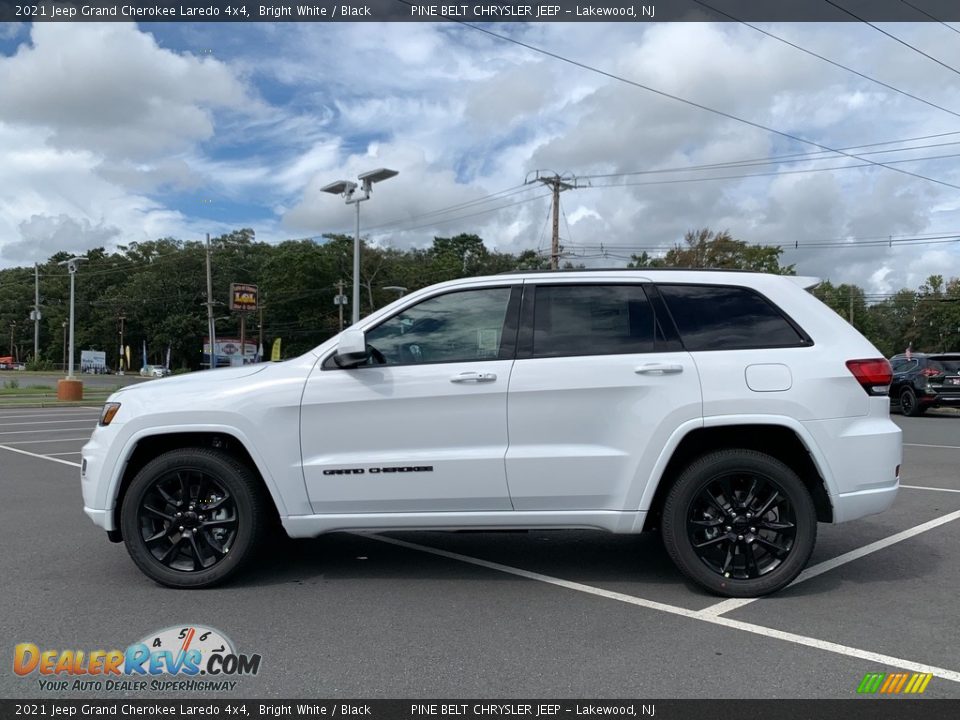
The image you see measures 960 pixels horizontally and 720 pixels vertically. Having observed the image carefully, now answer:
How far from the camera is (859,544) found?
18.8ft

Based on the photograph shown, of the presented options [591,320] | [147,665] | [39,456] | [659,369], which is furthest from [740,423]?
[39,456]

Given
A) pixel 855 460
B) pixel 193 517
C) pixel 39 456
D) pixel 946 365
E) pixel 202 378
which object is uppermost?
pixel 202 378

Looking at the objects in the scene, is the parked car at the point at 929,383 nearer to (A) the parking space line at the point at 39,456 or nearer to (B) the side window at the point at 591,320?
(B) the side window at the point at 591,320

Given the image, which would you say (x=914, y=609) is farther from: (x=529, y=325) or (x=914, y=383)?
(x=914, y=383)

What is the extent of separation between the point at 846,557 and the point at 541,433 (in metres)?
2.59

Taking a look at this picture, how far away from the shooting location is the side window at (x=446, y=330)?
15.1 ft

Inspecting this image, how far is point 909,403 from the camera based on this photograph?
794 inches

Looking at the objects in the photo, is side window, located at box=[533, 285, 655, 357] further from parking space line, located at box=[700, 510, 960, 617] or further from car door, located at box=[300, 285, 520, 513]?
parking space line, located at box=[700, 510, 960, 617]

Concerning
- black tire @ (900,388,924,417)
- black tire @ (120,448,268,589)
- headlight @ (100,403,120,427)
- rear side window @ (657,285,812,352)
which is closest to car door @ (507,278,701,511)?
rear side window @ (657,285,812,352)

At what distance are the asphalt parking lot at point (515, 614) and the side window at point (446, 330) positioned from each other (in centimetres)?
144

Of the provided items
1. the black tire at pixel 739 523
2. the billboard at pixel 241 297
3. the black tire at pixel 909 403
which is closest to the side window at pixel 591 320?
the black tire at pixel 739 523

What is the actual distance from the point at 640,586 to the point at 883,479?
1572 millimetres

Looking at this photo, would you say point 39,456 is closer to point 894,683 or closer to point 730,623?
point 730,623
